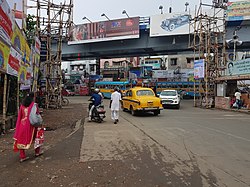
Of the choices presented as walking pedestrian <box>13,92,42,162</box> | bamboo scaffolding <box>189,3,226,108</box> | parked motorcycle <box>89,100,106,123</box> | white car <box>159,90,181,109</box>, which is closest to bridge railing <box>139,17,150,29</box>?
bamboo scaffolding <box>189,3,226,108</box>

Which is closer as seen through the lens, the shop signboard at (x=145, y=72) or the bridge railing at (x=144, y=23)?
the bridge railing at (x=144, y=23)

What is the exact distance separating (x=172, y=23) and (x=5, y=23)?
77.0 ft

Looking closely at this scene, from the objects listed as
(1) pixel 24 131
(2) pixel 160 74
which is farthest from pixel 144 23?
(1) pixel 24 131

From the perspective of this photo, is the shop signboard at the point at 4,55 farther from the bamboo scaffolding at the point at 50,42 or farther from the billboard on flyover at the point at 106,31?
the billboard on flyover at the point at 106,31

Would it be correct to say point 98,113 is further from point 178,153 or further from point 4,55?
point 178,153

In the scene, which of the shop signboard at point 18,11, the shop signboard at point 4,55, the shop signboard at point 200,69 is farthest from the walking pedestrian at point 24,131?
the shop signboard at point 200,69

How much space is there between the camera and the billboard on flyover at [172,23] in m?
27.9

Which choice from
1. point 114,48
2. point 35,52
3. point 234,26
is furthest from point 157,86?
point 35,52

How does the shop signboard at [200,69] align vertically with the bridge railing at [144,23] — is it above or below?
below

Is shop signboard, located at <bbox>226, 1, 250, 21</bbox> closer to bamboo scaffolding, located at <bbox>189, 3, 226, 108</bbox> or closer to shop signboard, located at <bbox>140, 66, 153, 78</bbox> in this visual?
bamboo scaffolding, located at <bbox>189, 3, 226, 108</bbox>

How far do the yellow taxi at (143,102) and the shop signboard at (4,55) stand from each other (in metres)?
8.19

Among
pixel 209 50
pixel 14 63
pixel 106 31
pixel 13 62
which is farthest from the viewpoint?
Answer: pixel 106 31

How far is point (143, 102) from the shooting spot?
14516mm

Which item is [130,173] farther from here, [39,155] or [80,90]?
[80,90]
